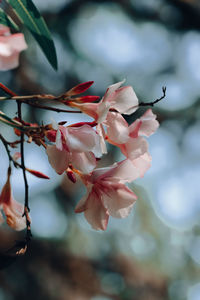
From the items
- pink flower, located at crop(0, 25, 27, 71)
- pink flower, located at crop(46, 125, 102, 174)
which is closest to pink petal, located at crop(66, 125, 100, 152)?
pink flower, located at crop(46, 125, 102, 174)

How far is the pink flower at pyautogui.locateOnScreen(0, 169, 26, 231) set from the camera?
1.73 ft

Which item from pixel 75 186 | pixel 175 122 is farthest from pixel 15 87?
pixel 175 122

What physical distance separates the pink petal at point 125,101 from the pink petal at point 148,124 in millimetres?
16

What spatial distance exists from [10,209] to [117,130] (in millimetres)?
202

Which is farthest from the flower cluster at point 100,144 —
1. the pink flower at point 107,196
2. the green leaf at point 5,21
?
the green leaf at point 5,21

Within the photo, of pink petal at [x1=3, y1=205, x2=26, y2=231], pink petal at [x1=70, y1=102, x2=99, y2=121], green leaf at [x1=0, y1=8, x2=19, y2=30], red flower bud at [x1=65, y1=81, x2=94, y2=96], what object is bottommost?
pink petal at [x1=3, y1=205, x2=26, y2=231]

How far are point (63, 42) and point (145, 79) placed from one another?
74cm

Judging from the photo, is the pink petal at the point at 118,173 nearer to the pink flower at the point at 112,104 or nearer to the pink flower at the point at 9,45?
the pink flower at the point at 112,104

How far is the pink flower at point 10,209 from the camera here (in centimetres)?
53

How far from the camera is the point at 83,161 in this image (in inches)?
17.5

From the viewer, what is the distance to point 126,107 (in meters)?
0.47

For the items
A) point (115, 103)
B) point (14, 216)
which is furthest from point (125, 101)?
point (14, 216)

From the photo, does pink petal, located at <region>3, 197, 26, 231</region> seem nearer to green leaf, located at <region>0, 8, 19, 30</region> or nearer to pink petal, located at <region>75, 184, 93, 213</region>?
pink petal, located at <region>75, 184, 93, 213</region>

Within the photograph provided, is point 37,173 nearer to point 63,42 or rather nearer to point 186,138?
point 63,42
